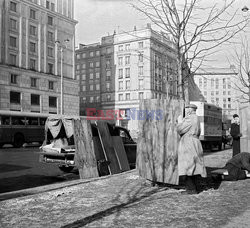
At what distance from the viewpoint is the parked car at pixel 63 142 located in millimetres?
11133

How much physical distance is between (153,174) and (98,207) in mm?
2401

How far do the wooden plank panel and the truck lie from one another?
36.1 ft

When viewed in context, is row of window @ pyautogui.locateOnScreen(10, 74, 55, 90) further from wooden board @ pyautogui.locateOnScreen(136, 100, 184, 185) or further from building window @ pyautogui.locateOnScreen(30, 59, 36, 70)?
wooden board @ pyautogui.locateOnScreen(136, 100, 184, 185)

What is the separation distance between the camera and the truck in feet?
72.9

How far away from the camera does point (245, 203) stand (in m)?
6.15

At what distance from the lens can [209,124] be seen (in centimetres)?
2311

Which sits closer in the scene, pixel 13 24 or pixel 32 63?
pixel 13 24

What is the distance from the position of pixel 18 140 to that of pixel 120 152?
1734 cm

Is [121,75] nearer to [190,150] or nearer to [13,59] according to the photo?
[13,59]

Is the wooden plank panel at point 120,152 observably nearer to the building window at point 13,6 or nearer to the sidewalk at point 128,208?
the sidewalk at point 128,208

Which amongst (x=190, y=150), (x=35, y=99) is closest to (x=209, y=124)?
(x=190, y=150)

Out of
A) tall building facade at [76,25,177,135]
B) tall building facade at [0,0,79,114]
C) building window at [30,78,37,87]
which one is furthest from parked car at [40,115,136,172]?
tall building facade at [76,25,177,135]

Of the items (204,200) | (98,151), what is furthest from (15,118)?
(204,200)

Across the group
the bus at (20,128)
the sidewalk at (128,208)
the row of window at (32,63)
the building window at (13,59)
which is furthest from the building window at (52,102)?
the sidewalk at (128,208)
